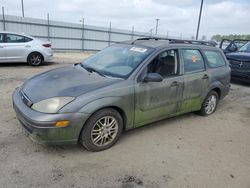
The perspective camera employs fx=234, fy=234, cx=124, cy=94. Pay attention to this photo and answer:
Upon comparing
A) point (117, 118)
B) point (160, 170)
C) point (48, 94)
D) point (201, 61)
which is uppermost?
point (201, 61)

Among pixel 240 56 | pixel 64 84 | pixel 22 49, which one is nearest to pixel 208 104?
pixel 64 84

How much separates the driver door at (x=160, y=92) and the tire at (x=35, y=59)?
7.18 meters

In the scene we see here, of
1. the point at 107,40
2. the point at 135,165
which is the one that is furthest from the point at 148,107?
the point at 107,40

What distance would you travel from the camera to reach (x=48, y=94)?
3119mm

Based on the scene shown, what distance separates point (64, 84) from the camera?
3.34m

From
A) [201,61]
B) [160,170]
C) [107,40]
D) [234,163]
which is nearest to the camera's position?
[160,170]

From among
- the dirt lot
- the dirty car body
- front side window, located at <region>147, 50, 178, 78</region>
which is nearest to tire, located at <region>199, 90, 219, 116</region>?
Result: the dirt lot

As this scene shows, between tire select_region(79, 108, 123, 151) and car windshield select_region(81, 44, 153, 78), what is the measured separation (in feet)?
2.22

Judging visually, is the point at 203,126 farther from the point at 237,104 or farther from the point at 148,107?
the point at 237,104

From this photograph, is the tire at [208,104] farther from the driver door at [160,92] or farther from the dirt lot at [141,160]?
the driver door at [160,92]

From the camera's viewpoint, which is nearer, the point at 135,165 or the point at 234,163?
the point at 135,165

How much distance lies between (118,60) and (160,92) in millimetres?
902

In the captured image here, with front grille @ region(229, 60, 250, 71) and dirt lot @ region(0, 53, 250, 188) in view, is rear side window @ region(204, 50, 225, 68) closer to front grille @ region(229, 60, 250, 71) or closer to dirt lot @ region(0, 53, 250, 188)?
dirt lot @ region(0, 53, 250, 188)

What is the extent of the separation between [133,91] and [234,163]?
178cm
